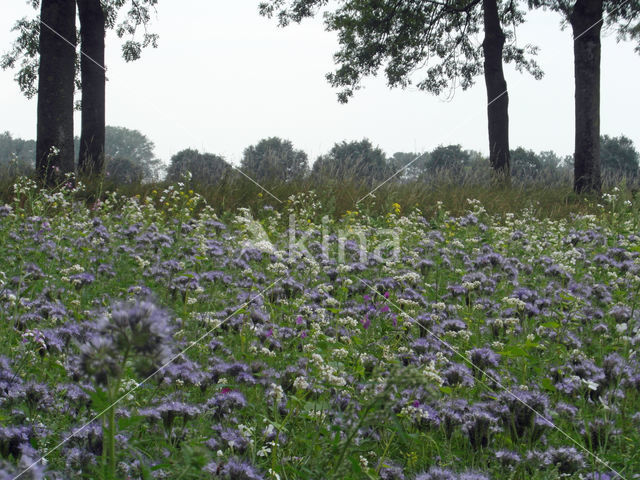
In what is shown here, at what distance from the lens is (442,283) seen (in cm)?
643

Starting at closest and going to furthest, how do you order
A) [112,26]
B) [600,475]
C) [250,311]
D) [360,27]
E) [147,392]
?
[600,475]
[147,392]
[250,311]
[112,26]
[360,27]

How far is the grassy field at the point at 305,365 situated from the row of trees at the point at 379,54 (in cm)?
628

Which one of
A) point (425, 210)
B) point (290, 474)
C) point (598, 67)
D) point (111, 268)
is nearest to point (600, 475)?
point (290, 474)

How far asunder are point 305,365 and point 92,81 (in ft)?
48.2

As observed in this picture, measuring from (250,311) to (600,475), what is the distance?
242 centimetres

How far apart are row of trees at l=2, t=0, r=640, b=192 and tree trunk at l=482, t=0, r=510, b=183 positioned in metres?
0.03

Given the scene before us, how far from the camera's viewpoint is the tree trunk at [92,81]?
1518 centimetres

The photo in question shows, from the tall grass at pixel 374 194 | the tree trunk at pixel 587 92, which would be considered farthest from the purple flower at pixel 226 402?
the tree trunk at pixel 587 92

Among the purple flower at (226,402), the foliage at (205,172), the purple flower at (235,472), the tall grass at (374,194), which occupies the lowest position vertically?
the purple flower at (235,472)

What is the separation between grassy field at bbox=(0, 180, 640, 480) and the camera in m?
2.07

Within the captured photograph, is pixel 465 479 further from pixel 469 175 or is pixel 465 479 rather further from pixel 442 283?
pixel 469 175

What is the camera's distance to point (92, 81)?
15531 mm

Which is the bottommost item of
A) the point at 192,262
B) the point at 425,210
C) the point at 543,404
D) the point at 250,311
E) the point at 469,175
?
the point at 543,404

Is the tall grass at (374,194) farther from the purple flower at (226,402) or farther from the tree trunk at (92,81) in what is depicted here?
the purple flower at (226,402)
